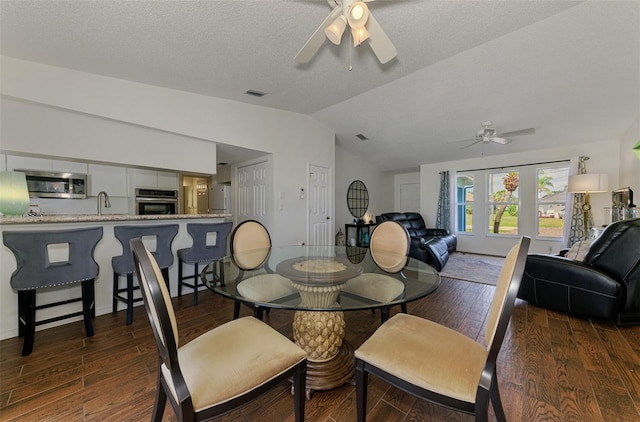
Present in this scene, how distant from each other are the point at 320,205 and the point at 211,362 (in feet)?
12.7

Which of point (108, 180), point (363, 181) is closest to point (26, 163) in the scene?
point (108, 180)

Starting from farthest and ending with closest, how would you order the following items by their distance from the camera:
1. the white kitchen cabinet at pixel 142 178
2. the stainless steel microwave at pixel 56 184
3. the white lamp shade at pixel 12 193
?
1. the white kitchen cabinet at pixel 142 178
2. the stainless steel microwave at pixel 56 184
3. the white lamp shade at pixel 12 193

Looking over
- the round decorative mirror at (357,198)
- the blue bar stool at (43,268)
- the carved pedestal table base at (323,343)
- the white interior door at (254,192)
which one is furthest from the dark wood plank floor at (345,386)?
the round decorative mirror at (357,198)

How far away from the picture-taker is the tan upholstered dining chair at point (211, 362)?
0.86m

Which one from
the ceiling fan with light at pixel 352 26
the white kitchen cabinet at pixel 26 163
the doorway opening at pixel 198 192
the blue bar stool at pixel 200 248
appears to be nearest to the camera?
the ceiling fan with light at pixel 352 26

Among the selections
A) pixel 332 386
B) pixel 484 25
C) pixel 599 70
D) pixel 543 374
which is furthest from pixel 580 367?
pixel 599 70

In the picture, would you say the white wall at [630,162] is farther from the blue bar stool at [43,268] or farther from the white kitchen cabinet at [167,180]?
the white kitchen cabinet at [167,180]

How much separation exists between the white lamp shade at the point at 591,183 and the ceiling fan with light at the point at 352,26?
4375mm

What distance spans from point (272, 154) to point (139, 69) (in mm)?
1942

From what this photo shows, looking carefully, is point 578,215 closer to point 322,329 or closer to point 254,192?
point 322,329

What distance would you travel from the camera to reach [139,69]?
2.46 m

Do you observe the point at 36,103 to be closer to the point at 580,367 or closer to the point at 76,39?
the point at 76,39

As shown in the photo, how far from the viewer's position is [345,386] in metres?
1.50

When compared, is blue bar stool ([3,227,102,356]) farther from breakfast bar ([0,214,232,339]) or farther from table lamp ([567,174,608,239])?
table lamp ([567,174,608,239])
